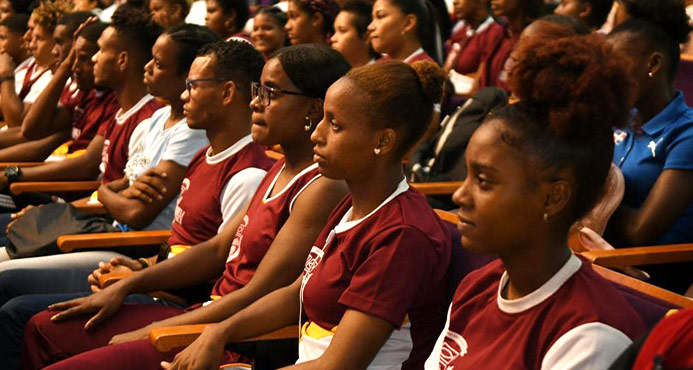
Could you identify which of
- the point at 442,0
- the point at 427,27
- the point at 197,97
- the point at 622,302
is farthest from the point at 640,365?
the point at 442,0

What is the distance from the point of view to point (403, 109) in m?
1.93

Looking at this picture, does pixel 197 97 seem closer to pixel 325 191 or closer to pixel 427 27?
pixel 325 191

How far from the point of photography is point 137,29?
372 centimetres

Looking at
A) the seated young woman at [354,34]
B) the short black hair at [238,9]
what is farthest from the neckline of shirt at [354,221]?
the short black hair at [238,9]

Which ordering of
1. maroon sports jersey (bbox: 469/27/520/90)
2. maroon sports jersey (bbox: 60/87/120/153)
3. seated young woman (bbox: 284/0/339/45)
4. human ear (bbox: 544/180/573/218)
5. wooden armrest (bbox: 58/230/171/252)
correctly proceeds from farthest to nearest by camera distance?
seated young woman (bbox: 284/0/339/45) < maroon sports jersey (bbox: 469/27/520/90) < maroon sports jersey (bbox: 60/87/120/153) < wooden armrest (bbox: 58/230/171/252) < human ear (bbox: 544/180/573/218)

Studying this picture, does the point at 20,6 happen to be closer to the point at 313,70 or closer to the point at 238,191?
the point at 238,191

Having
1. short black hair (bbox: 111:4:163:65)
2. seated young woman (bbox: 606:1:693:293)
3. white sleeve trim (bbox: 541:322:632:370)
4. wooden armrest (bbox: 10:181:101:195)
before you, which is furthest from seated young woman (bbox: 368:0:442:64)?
white sleeve trim (bbox: 541:322:632:370)

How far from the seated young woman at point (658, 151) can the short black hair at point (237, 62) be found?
1013 millimetres

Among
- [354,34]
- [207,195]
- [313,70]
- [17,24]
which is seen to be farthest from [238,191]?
[17,24]

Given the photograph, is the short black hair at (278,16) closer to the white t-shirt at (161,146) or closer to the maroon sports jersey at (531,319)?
the white t-shirt at (161,146)

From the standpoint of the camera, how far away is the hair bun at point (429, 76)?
1936 millimetres

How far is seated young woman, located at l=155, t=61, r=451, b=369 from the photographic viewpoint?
1.81 meters

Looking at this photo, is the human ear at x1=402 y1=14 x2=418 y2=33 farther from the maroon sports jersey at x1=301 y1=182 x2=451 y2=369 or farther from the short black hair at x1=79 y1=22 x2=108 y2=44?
the maroon sports jersey at x1=301 y1=182 x2=451 y2=369

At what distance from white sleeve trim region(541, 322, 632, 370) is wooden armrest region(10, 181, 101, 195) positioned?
2.69m
